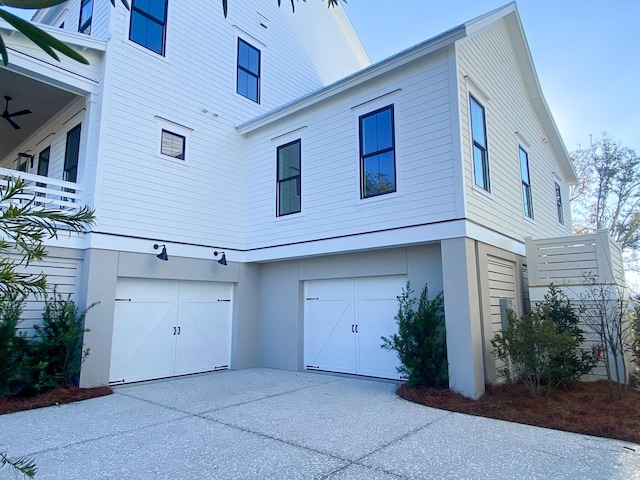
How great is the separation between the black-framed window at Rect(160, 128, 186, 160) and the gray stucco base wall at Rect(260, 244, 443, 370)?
10.9 feet

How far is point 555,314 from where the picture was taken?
7551 millimetres

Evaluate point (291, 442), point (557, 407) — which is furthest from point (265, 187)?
point (557, 407)

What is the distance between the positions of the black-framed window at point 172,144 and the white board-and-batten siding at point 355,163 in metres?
1.78

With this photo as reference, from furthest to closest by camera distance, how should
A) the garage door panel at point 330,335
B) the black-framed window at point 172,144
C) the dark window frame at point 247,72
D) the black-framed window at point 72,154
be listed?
the dark window frame at point 247,72 < the black-framed window at point 72,154 < the black-framed window at point 172,144 < the garage door panel at point 330,335

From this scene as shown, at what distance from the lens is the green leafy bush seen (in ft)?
20.3

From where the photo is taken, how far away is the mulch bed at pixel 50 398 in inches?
240

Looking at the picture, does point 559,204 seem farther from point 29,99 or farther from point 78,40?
point 29,99

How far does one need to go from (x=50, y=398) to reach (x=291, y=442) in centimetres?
439

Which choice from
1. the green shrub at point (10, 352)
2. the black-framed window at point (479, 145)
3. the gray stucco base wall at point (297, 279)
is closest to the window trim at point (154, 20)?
the gray stucco base wall at point (297, 279)

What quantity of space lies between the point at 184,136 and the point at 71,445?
6.74 metres

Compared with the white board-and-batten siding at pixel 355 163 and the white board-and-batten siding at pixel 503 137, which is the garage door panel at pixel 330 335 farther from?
the white board-and-batten siding at pixel 503 137

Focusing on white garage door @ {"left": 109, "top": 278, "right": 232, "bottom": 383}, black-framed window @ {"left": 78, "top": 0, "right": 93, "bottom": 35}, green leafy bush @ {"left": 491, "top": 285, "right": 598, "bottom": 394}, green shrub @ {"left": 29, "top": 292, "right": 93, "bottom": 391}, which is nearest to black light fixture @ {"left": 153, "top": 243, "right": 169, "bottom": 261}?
white garage door @ {"left": 109, "top": 278, "right": 232, "bottom": 383}

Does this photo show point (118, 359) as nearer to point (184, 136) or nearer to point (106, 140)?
point (106, 140)

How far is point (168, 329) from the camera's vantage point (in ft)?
28.6
